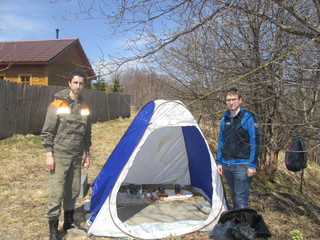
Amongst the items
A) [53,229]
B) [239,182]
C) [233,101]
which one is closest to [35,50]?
[53,229]

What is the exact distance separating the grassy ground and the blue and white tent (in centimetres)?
24

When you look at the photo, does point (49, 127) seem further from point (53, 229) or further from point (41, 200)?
point (41, 200)

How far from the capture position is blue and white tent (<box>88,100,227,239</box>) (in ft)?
10.7

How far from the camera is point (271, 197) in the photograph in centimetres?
494

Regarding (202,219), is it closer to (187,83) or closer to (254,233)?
(254,233)

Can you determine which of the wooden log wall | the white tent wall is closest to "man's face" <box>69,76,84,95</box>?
the white tent wall

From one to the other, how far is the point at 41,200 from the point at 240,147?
3.04m

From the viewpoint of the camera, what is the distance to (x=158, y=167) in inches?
206

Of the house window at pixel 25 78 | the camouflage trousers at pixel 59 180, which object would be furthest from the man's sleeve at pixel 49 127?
the house window at pixel 25 78

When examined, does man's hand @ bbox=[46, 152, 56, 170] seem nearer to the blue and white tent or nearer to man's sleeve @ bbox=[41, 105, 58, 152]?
man's sleeve @ bbox=[41, 105, 58, 152]

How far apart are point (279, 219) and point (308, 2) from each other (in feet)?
9.93

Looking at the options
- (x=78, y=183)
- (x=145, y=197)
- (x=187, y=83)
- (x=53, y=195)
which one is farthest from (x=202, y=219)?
(x=187, y=83)

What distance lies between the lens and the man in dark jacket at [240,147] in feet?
9.96

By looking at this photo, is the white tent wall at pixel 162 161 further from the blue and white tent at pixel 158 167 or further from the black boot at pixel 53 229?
the black boot at pixel 53 229
